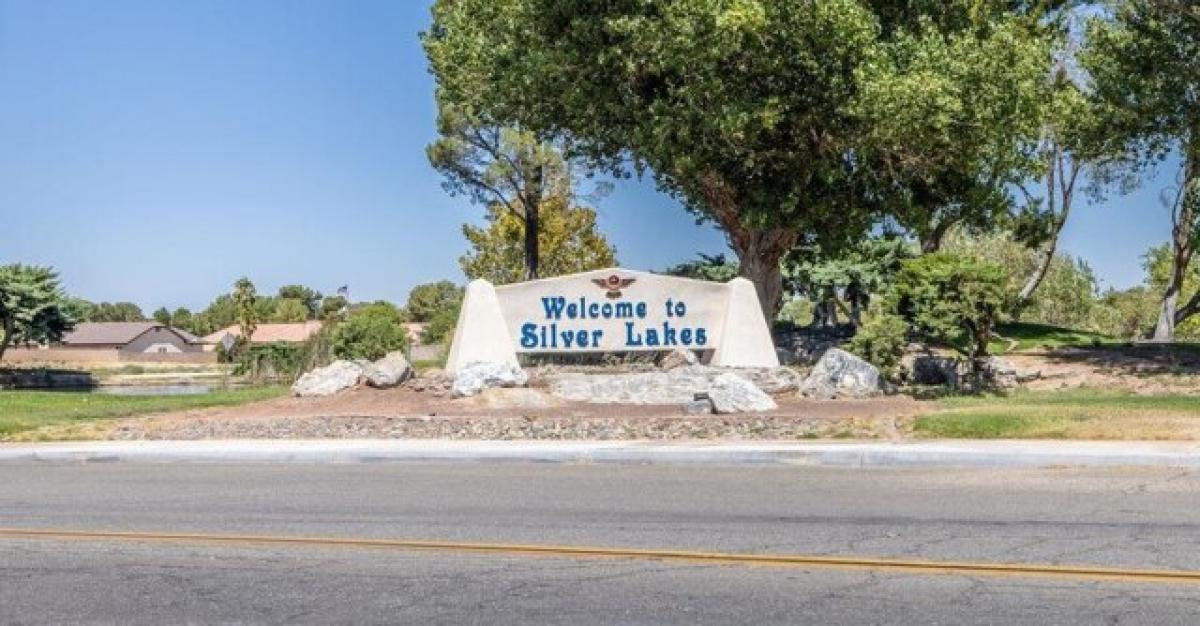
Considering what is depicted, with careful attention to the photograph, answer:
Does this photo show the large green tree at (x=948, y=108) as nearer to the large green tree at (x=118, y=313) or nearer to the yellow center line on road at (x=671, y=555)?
the yellow center line on road at (x=671, y=555)

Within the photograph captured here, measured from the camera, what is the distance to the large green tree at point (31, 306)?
47.1 metres

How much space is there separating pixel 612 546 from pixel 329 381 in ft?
50.0

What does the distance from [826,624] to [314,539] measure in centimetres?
448

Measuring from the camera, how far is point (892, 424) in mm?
17797

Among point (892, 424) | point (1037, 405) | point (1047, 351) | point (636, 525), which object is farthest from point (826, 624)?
point (1047, 351)

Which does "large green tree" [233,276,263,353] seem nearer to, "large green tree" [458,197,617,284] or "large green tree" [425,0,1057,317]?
"large green tree" [458,197,617,284]

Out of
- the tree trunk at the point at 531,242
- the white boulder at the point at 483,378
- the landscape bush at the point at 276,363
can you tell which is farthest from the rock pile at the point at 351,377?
the tree trunk at the point at 531,242

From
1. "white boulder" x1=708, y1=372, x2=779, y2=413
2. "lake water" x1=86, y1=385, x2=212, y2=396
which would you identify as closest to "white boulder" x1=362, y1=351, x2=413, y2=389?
"white boulder" x1=708, y1=372, x2=779, y2=413

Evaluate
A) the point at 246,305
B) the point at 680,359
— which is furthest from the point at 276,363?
the point at 246,305

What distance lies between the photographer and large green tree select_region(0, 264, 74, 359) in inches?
1854

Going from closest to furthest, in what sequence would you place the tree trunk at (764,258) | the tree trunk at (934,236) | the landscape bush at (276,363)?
the tree trunk at (764,258)
the tree trunk at (934,236)
the landscape bush at (276,363)

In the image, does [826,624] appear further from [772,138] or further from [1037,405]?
[772,138]

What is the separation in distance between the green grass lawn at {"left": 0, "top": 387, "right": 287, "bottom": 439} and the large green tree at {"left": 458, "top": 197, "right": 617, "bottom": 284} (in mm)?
23994

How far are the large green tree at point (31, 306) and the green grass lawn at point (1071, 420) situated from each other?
124 ft
